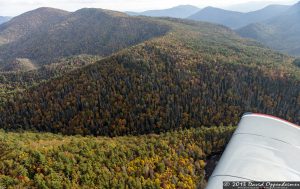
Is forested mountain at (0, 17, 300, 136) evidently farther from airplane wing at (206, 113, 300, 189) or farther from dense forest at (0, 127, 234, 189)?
airplane wing at (206, 113, 300, 189)

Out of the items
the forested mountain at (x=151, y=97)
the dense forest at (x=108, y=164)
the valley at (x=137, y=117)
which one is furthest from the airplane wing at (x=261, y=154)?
the forested mountain at (x=151, y=97)

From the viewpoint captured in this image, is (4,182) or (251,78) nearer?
(4,182)

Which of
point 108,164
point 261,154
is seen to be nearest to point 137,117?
point 108,164

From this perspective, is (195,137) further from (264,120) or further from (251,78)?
(251,78)

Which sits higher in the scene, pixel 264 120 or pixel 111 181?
pixel 264 120

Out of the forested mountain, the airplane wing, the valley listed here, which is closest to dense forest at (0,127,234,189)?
the valley

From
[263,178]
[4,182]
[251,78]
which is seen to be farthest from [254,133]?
[251,78]
